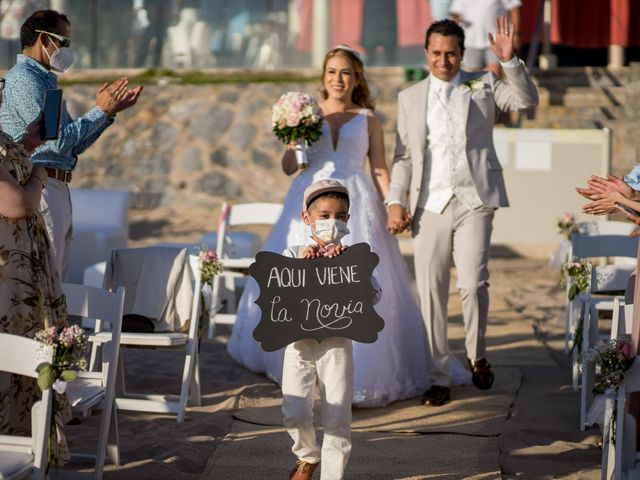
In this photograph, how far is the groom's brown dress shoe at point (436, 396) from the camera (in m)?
7.06

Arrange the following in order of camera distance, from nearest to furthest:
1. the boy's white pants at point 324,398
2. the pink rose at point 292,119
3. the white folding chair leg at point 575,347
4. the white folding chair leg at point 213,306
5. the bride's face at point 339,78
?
1. the boy's white pants at point 324,398
2. the white folding chair leg at point 575,347
3. the pink rose at point 292,119
4. the bride's face at point 339,78
5. the white folding chair leg at point 213,306

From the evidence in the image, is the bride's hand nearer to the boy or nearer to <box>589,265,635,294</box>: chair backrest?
<box>589,265,635,294</box>: chair backrest

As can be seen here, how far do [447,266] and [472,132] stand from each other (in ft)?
2.55

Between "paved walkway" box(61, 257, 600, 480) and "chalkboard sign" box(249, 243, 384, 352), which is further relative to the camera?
"paved walkway" box(61, 257, 600, 480)

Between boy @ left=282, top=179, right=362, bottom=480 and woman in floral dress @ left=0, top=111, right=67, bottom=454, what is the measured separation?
1.00 m

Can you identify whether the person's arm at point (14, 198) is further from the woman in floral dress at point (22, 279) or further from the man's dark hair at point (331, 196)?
the man's dark hair at point (331, 196)

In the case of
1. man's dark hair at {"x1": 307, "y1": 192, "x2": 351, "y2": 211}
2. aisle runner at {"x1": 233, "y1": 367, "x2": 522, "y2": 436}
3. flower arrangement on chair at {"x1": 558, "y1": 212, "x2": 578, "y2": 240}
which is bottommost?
aisle runner at {"x1": 233, "y1": 367, "x2": 522, "y2": 436}

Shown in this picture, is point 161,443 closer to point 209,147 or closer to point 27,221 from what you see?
point 27,221

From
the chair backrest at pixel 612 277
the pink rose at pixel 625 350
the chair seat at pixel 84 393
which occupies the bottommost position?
the chair seat at pixel 84 393

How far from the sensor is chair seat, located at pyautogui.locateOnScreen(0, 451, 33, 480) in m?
3.98

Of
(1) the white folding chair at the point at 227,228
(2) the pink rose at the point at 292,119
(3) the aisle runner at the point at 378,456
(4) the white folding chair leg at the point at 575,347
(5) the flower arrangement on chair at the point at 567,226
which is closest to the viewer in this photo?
A: (3) the aisle runner at the point at 378,456

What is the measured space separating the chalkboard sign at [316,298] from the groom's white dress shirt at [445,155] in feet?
6.94

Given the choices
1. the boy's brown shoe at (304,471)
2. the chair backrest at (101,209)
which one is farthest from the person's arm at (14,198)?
the chair backrest at (101,209)

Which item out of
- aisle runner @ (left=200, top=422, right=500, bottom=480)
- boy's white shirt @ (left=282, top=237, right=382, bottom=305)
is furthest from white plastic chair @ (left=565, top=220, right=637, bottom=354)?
boy's white shirt @ (left=282, top=237, right=382, bottom=305)
